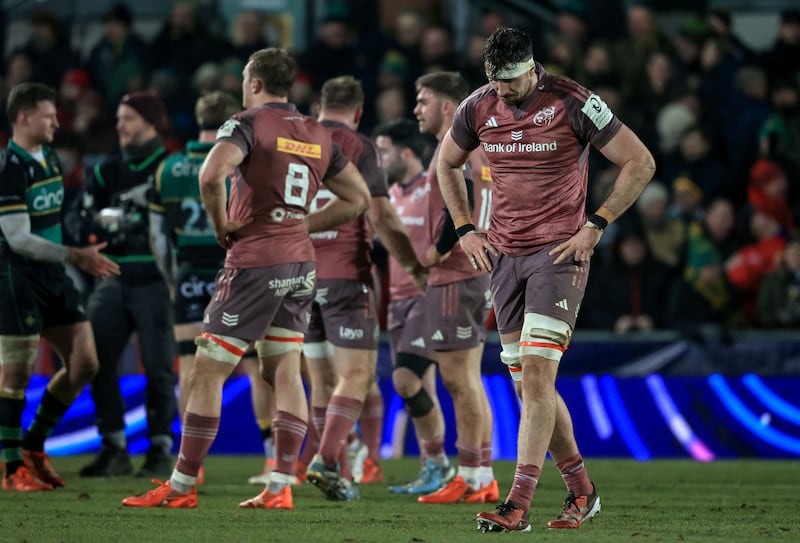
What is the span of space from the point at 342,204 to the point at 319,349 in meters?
1.47

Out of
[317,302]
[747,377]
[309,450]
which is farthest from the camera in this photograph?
[747,377]

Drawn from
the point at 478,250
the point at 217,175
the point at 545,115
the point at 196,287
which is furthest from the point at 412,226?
the point at 545,115

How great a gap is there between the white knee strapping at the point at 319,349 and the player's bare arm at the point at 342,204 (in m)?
1.33

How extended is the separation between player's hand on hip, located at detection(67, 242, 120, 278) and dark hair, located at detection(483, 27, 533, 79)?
3.43m

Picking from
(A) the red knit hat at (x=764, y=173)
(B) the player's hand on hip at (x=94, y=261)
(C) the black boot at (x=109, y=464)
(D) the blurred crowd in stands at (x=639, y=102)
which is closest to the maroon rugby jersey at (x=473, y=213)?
(B) the player's hand on hip at (x=94, y=261)

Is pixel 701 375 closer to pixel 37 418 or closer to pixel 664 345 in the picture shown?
pixel 664 345

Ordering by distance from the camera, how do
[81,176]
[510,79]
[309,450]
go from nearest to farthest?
[510,79], [309,450], [81,176]

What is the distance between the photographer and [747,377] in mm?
11797

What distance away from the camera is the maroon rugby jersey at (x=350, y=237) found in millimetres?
8633

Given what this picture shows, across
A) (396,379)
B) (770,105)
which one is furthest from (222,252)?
(770,105)

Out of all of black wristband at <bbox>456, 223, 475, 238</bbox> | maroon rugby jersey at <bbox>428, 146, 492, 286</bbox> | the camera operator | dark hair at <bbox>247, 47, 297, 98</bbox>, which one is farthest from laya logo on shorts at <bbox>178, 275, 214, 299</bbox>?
black wristband at <bbox>456, 223, 475, 238</bbox>

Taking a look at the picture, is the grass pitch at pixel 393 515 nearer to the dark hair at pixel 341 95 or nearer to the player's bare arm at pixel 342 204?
the player's bare arm at pixel 342 204

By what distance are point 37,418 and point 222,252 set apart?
1.68 meters

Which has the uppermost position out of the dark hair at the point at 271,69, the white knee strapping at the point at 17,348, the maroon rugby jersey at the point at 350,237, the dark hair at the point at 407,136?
the dark hair at the point at 271,69
